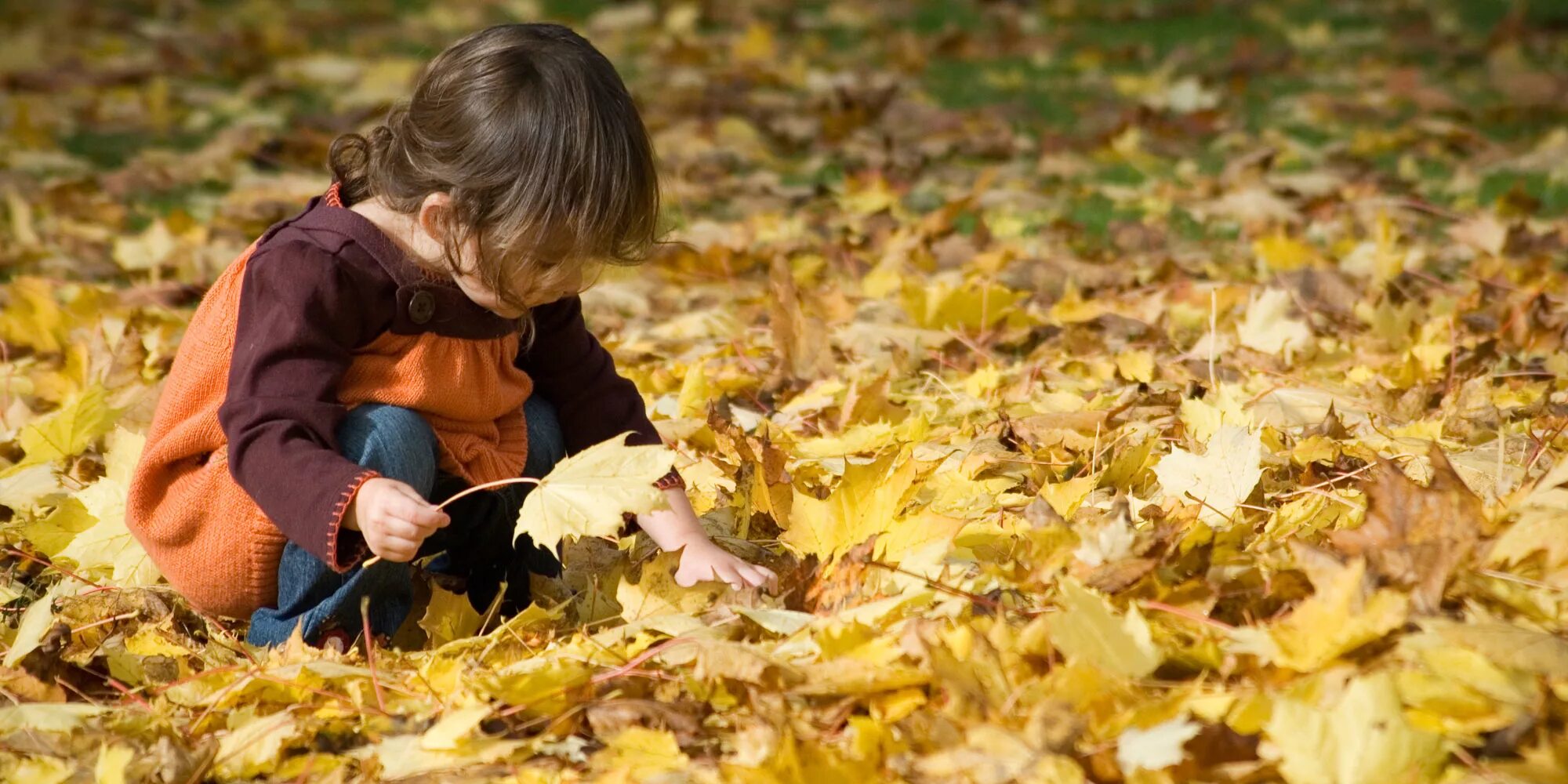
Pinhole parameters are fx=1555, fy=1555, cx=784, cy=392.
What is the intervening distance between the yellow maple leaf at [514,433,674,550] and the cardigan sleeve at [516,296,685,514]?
0.42 m

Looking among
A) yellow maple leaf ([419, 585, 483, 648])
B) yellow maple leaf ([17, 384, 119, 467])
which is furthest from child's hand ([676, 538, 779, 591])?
yellow maple leaf ([17, 384, 119, 467])

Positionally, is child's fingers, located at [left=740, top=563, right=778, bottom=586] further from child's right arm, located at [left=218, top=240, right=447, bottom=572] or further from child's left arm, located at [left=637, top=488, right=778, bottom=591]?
child's right arm, located at [left=218, top=240, right=447, bottom=572]

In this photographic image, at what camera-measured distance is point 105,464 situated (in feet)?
7.23

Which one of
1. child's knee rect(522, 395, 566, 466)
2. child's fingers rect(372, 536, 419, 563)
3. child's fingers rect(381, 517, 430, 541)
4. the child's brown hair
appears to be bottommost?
child's knee rect(522, 395, 566, 466)

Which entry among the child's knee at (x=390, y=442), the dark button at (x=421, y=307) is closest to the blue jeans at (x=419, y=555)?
the child's knee at (x=390, y=442)

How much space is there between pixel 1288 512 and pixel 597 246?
82 cm

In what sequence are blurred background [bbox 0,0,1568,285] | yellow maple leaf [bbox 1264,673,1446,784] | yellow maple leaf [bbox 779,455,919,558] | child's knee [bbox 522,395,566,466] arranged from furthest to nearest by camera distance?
blurred background [bbox 0,0,1568,285], child's knee [bbox 522,395,566,466], yellow maple leaf [bbox 779,455,919,558], yellow maple leaf [bbox 1264,673,1446,784]

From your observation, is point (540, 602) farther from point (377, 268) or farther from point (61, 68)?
point (61, 68)

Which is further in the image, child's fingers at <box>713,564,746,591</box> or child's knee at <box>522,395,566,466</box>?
child's knee at <box>522,395,566,466</box>

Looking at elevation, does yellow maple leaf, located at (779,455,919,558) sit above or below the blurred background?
above

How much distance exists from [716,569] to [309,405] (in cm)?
47

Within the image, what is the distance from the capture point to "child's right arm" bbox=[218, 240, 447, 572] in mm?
1524

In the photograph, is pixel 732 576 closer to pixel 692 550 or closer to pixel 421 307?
pixel 692 550

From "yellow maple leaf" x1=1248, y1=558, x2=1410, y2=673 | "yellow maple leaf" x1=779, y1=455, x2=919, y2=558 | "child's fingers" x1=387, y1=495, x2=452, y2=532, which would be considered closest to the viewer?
"yellow maple leaf" x1=1248, y1=558, x2=1410, y2=673
